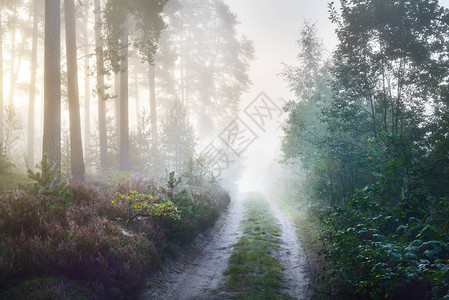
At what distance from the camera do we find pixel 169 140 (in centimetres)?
2311

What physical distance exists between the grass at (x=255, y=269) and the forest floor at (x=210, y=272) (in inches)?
6.2

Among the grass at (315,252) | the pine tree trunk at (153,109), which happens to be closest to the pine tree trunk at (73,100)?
the grass at (315,252)

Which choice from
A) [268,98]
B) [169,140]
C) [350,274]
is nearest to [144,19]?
[169,140]

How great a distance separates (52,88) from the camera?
35.3 ft

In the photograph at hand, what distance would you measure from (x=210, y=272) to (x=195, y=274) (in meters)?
0.40

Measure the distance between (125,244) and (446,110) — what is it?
1251 centimetres

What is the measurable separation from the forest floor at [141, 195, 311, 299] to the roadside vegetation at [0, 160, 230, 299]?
1.35ft

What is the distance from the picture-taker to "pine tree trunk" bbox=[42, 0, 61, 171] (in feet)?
34.9

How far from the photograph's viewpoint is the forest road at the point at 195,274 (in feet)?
19.4

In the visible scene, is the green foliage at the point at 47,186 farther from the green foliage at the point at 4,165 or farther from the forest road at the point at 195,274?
the green foliage at the point at 4,165

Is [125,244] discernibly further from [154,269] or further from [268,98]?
[268,98]

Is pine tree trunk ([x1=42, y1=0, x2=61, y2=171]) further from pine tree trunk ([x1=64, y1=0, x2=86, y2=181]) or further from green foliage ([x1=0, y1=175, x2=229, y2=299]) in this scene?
green foliage ([x1=0, y1=175, x2=229, y2=299])

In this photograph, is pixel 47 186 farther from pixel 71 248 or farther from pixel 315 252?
pixel 315 252

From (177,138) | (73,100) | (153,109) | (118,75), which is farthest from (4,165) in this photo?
(118,75)
